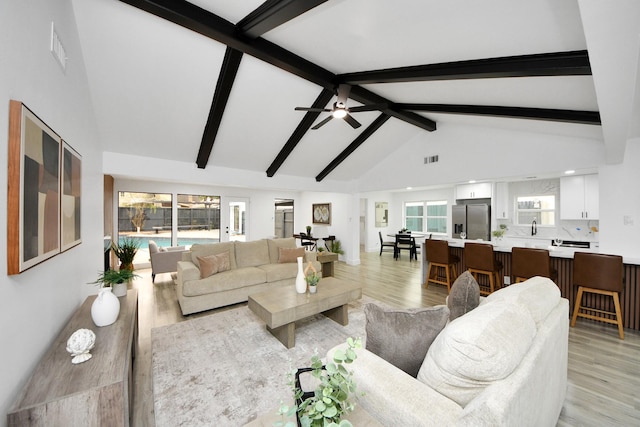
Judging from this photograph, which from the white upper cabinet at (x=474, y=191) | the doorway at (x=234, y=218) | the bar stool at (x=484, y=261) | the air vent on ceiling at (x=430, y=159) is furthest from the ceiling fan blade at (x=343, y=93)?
the doorway at (x=234, y=218)

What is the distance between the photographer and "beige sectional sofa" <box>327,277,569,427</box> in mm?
930

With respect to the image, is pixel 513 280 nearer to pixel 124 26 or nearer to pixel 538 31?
pixel 538 31

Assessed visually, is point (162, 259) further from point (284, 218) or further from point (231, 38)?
point (284, 218)

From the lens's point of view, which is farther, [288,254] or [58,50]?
[288,254]

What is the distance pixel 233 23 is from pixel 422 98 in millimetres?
2766

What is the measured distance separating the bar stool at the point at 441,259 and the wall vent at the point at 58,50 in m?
5.11

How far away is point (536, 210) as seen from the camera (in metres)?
5.77

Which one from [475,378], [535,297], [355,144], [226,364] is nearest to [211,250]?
[226,364]

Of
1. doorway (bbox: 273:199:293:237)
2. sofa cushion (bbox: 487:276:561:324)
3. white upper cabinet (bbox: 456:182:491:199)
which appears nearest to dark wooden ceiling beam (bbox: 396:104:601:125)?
sofa cushion (bbox: 487:276:561:324)

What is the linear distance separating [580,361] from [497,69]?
9.58ft

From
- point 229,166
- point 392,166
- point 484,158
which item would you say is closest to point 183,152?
point 229,166

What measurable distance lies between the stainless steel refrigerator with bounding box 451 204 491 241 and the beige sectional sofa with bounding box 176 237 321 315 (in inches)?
161

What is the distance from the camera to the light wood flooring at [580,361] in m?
1.85

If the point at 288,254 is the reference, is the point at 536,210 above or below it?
above
